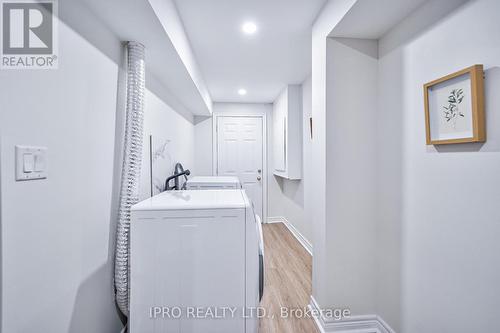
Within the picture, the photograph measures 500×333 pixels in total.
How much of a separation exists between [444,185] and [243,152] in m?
3.57

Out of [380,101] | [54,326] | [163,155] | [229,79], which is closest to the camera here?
[54,326]

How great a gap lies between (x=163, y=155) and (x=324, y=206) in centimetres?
168

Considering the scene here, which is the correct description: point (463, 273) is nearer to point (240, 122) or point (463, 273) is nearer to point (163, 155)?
point (163, 155)

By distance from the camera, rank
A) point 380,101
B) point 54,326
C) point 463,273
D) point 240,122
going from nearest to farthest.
Result: 1. point 54,326
2. point 463,273
3. point 380,101
4. point 240,122

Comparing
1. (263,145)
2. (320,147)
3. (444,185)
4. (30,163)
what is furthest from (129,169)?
(263,145)

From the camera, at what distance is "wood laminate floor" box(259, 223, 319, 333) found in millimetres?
1714

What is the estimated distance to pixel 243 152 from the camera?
452 centimetres

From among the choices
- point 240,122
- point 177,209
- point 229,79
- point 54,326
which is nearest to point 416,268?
point 177,209

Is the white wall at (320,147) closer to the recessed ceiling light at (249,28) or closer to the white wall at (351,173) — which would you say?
the white wall at (351,173)

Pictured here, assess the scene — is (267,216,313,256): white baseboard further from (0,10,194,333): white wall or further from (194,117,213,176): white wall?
(0,10,194,333): white wall

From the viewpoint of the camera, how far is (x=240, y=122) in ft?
14.8

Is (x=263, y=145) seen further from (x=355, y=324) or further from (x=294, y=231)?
(x=355, y=324)

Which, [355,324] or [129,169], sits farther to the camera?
[355,324]

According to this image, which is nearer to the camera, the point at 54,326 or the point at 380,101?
the point at 54,326
